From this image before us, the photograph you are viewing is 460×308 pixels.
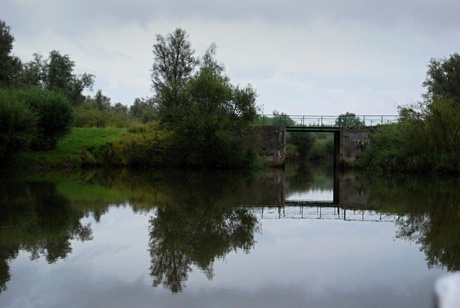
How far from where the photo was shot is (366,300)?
547cm

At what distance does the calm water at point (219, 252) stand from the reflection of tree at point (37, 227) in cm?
2

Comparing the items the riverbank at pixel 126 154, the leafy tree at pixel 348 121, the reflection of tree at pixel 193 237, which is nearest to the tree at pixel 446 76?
the leafy tree at pixel 348 121

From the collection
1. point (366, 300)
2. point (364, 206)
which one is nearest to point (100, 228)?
point (366, 300)

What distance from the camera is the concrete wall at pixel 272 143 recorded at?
127 ft

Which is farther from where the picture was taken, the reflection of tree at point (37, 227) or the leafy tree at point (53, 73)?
the leafy tree at point (53, 73)

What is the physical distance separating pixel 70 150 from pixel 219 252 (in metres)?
29.6

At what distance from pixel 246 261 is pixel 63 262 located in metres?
2.91

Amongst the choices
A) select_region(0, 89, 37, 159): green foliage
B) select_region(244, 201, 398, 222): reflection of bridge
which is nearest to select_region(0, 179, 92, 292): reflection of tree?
select_region(244, 201, 398, 222): reflection of bridge

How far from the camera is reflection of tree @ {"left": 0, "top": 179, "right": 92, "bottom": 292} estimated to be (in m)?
7.68

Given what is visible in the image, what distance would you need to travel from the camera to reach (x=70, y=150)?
34.9 metres

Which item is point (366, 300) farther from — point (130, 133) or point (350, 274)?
point (130, 133)

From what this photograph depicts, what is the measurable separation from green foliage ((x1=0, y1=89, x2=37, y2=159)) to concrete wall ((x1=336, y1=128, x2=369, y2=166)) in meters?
24.8

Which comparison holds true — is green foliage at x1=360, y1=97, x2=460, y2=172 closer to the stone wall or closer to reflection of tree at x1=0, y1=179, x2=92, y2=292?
the stone wall

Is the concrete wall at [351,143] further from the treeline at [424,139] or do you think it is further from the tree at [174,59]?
the tree at [174,59]
